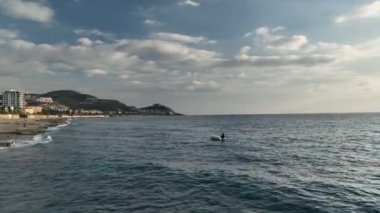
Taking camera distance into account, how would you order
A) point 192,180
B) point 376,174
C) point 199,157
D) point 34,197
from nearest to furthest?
point 34,197
point 192,180
point 376,174
point 199,157

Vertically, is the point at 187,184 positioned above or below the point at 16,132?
below

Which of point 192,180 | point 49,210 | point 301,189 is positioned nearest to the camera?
point 49,210

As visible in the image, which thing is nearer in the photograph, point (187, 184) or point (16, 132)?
Result: point (187, 184)

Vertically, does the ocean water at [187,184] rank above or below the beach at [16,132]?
below

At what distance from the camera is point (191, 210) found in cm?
2045

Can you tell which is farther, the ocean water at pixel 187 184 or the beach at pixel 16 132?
the beach at pixel 16 132

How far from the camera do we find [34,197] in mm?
22844

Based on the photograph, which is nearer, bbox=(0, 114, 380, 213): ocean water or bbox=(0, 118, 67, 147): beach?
bbox=(0, 114, 380, 213): ocean water

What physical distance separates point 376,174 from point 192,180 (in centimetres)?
1684

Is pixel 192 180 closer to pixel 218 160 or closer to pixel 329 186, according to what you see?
pixel 329 186

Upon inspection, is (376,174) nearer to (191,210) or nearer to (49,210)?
(191,210)

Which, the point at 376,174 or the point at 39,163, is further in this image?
the point at 39,163

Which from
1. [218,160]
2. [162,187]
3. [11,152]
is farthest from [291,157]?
[11,152]

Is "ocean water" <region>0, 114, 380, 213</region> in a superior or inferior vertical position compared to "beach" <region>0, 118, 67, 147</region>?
inferior
